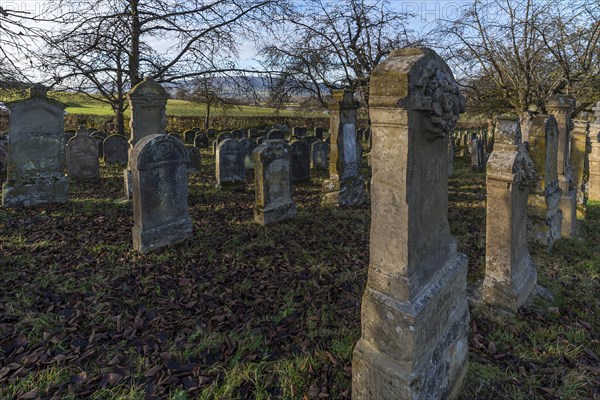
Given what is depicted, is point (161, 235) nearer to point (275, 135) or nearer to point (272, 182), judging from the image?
point (272, 182)

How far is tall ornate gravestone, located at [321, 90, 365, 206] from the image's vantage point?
8.77 metres

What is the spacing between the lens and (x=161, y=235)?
5.93 metres

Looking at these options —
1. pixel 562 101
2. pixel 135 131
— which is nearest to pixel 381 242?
pixel 562 101

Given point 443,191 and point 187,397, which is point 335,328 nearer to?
point 187,397

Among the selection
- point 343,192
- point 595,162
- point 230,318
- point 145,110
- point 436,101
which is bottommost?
point 230,318

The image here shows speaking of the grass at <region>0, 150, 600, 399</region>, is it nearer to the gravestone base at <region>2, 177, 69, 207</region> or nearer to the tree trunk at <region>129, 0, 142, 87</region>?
the gravestone base at <region>2, 177, 69, 207</region>

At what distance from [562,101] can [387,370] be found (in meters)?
6.56

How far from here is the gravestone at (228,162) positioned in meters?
10.1

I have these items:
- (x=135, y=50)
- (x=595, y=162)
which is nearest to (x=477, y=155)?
(x=595, y=162)

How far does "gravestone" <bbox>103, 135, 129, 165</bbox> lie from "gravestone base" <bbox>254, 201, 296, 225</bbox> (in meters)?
9.26

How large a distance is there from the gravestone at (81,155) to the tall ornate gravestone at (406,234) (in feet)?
37.1

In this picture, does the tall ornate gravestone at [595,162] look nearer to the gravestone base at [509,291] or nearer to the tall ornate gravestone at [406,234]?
the gravestone base at [509,291]

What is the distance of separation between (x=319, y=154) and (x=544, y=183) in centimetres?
877

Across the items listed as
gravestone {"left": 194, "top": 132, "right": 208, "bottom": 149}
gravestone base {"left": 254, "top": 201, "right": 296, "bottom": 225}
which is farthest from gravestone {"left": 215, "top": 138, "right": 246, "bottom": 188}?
gravestone {"left": 194, "top": 132, "right": 208, "bottom": 149}
